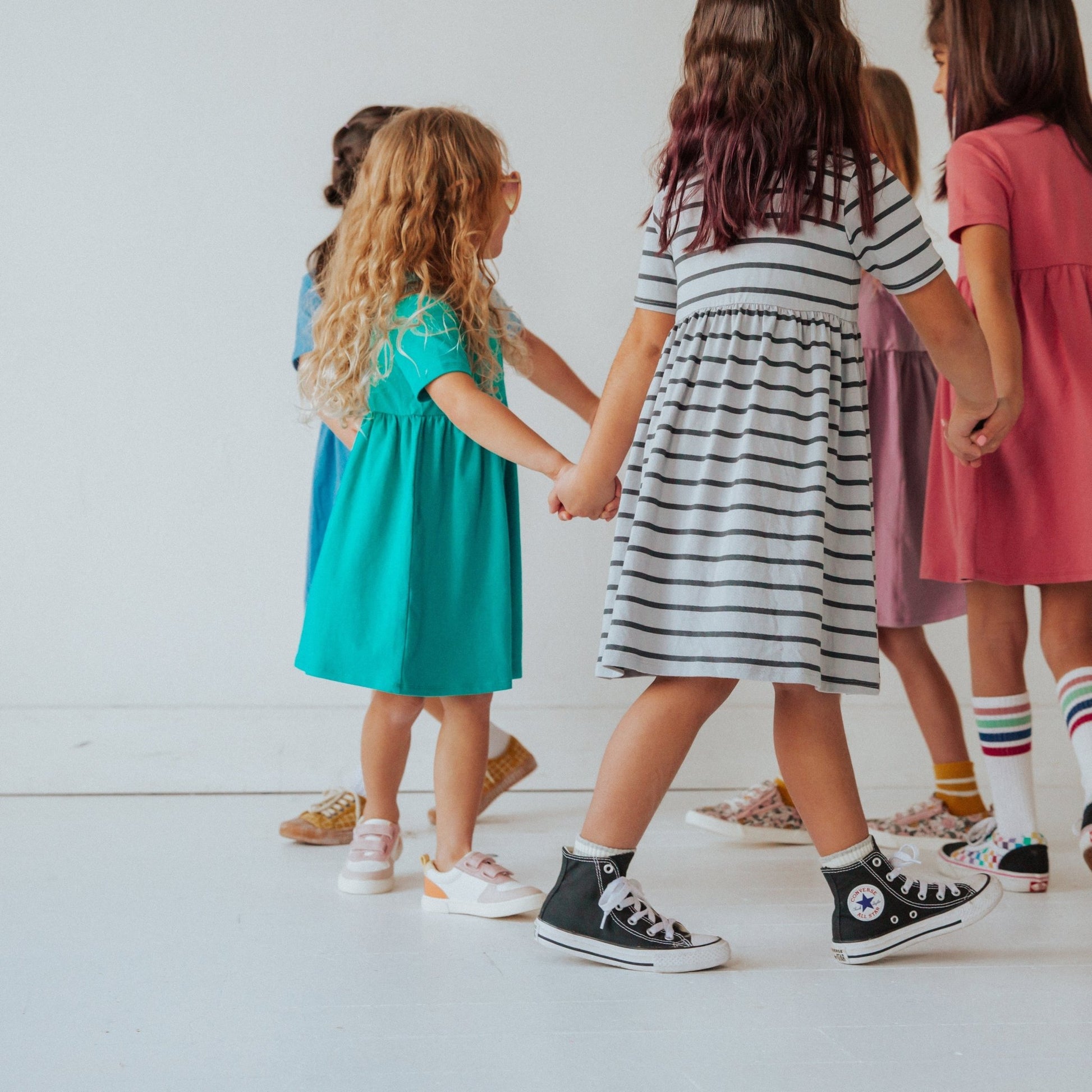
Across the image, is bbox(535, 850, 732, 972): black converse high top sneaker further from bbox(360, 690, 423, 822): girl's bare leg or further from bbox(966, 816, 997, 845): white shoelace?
bbox(966, 816, 997, 845): white shoelace

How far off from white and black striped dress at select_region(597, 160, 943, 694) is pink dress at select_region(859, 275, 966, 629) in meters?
0.52

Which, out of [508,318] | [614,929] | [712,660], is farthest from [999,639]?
[508,318]

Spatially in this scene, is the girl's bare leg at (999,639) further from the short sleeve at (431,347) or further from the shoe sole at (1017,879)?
the short sleeve at (431,347)

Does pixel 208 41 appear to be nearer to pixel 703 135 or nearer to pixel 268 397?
pixel 268 397

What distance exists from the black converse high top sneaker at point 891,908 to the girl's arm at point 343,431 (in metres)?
0.83

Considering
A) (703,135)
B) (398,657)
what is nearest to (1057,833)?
(398,657)

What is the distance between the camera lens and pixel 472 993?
3.28 feet

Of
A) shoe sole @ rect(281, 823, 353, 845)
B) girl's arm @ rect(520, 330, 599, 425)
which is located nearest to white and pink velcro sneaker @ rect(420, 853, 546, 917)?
shoe sole @ rect(281, 823, 353, 845)

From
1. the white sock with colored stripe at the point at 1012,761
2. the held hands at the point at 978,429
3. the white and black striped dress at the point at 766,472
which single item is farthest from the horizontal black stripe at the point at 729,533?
the white sock with colored stripe at the point at 1012,761

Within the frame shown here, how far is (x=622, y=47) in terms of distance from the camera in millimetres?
2012

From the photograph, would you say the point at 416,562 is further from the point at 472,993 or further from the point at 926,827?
the point at 926,827

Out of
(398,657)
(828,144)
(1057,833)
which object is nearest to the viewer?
(828,144)

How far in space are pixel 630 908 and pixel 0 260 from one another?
1.58 metres

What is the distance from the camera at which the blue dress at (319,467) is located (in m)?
1.65
